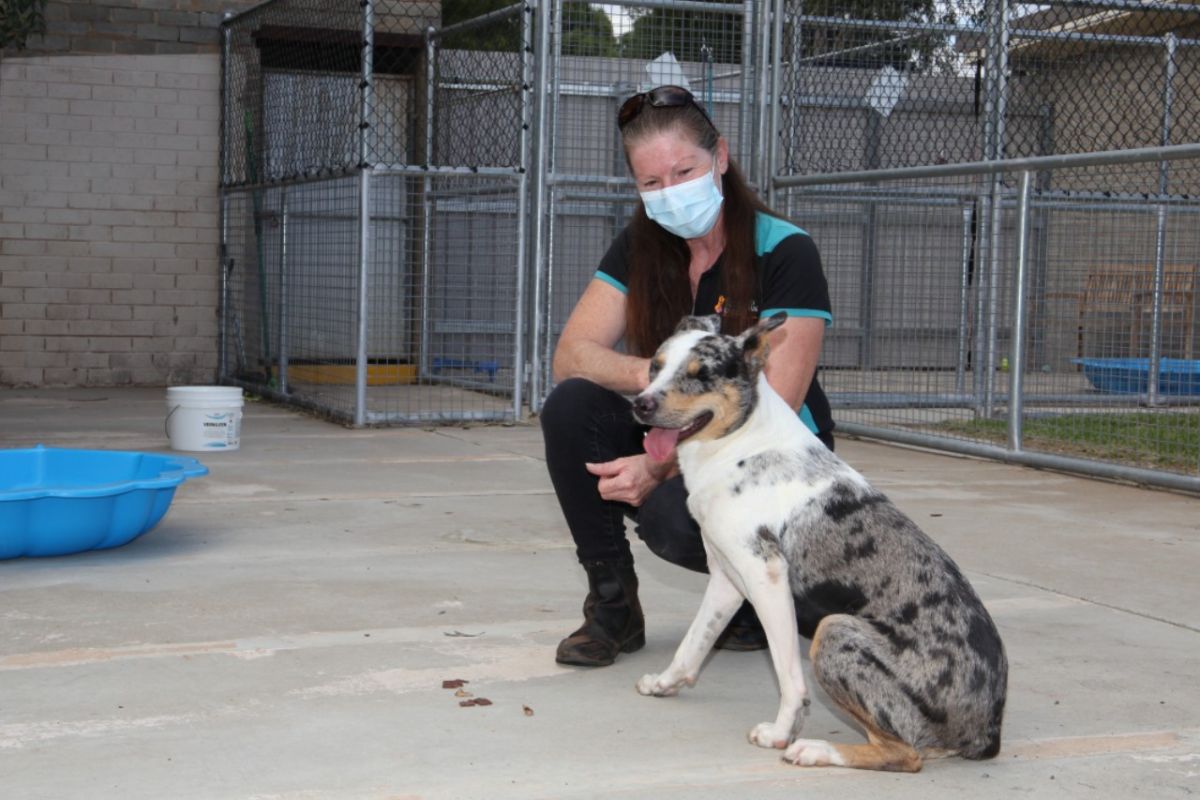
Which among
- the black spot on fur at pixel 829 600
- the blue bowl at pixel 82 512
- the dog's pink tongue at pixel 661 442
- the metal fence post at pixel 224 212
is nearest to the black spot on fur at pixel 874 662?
the black spot on fur at pixel 829 600

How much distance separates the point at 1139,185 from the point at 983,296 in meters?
3.26

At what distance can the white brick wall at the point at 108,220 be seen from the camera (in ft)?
34.1

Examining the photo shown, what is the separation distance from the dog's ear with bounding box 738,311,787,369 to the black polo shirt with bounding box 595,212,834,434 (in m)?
0.46

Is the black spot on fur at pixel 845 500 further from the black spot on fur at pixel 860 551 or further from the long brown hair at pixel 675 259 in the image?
the long brown hair at pixel 675 259

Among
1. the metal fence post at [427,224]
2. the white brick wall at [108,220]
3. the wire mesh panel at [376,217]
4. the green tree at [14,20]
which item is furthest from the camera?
the white brick wall at [108,220]

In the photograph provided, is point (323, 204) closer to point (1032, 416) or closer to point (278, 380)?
point (278, 380)

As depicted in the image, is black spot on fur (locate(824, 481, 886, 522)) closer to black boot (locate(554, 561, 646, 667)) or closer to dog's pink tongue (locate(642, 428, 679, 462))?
dog's pink tongue (locate(642, 428, 679, 462))

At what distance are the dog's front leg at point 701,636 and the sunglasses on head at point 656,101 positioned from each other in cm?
105

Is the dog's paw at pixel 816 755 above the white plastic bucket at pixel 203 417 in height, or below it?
below

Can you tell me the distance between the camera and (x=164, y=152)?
10.8 m

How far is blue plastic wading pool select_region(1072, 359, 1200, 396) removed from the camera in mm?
9227

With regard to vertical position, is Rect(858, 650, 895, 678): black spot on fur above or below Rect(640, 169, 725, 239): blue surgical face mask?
below

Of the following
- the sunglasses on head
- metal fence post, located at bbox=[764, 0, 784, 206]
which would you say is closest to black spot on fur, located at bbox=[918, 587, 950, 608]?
the sunglasses on head

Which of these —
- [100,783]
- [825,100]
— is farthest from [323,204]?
[100,783]
